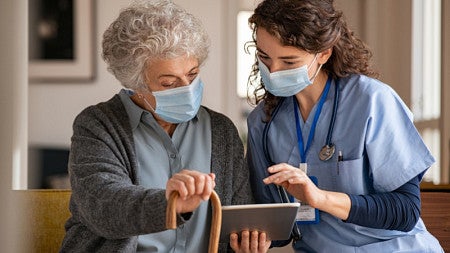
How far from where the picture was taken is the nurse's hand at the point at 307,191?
2.01 meters

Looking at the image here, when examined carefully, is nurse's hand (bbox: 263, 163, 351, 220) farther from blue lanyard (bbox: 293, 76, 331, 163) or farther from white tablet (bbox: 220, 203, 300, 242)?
blue lanyard (bbox: 293, 76, 331, 163)

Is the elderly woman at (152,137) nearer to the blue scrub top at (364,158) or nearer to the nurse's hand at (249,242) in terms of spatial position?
the nurse's hand at (249,242)

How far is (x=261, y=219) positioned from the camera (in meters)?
1.99

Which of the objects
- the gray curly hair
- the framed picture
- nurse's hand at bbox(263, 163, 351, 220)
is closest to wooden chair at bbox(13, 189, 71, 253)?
the gray curly hair

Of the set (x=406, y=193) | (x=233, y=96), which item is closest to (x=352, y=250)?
(x=406, y=193)

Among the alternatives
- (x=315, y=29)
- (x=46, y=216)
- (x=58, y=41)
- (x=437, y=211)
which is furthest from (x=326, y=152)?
(x=58, y=41)

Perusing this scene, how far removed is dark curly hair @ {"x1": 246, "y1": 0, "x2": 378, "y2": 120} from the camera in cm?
217

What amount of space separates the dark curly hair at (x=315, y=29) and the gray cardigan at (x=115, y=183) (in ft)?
0.95

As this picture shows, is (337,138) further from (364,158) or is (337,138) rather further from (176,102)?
(176,102)

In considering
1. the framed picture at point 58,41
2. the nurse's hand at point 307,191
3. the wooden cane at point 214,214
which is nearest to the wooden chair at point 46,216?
the nurse's hand at point 307,191

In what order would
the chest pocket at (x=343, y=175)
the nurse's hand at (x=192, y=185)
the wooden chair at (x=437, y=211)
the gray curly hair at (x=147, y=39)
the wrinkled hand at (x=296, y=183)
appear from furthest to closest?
the wooden chair at (x=437, y=211) < the chest pocket at (x=343, y=175) < the gray curly hair at (x=147, y=39) < the wrinkled hand at (x=296, y=183) < the nurse's hand at (x=192, y=185)

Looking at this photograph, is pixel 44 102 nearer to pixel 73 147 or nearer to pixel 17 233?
pixel 17 233

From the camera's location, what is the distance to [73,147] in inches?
83.8

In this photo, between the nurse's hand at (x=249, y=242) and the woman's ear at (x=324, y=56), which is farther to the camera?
the woman's ear at (x=324, y=56)
